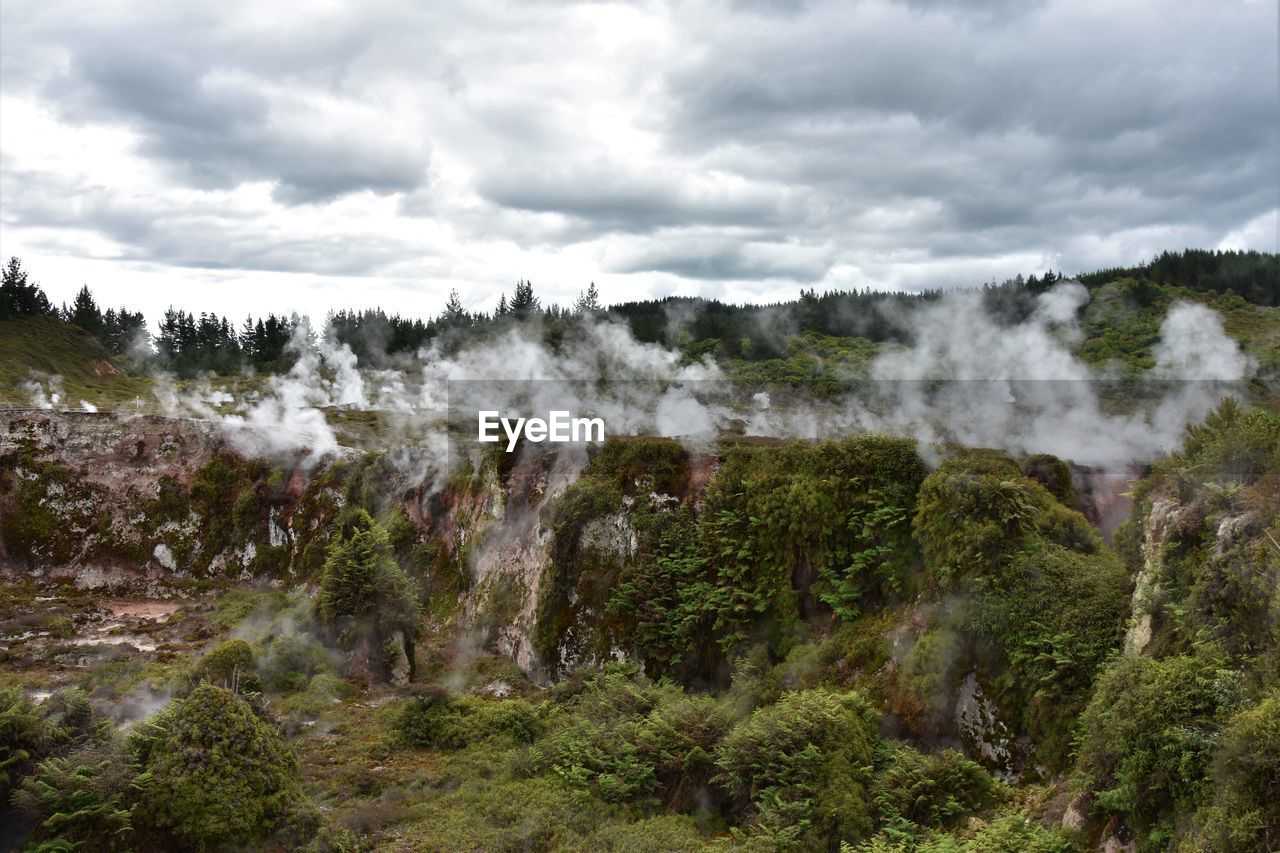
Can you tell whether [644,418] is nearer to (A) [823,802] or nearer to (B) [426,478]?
(B) [426,478]

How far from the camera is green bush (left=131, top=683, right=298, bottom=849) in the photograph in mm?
16406

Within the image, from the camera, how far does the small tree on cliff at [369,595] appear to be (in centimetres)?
2752

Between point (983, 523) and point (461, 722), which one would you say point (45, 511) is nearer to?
point (461, 722)

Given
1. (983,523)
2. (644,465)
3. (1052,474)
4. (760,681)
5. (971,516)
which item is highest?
(1052,474)

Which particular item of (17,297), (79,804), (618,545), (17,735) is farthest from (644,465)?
(17,297)

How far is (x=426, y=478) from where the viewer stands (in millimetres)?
38531

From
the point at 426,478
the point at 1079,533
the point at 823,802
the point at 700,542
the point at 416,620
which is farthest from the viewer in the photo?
the point at 426,478

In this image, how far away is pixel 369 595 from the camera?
27547mm

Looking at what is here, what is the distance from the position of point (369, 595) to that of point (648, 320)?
197ft

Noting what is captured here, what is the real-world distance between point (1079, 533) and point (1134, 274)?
6636 cm

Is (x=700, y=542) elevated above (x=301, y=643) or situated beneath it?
elevated above

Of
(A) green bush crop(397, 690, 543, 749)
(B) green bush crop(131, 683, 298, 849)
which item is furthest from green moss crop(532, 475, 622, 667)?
(B) green bush crop(131, 683, 298, 849)

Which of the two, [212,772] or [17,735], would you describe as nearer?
[17,735]

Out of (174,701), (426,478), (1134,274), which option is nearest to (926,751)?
(174,701)
